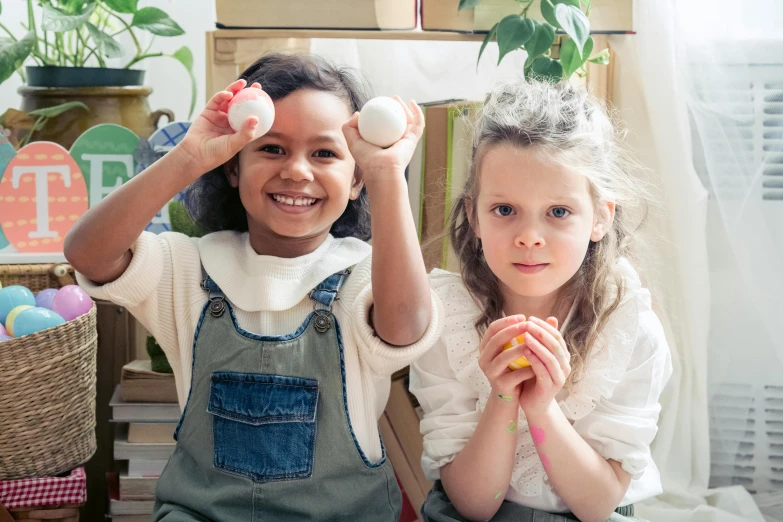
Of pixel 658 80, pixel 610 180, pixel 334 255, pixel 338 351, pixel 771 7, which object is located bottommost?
pixel 338 351

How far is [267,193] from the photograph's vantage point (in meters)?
1.10

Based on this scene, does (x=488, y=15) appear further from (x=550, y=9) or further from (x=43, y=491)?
(x=43, y=491)

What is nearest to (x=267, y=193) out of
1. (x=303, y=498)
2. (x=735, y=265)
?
(x=303, y=498)

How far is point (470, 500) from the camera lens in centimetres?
104

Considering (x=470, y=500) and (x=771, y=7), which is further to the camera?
(x=771, y=7)

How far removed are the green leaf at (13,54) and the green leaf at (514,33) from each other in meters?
0.83

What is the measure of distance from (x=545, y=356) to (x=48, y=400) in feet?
2.46

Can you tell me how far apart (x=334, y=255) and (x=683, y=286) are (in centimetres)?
65

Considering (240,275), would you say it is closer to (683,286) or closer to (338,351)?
(338,351)

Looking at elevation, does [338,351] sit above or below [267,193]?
below

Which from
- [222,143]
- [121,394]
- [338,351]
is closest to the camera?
[222,143]

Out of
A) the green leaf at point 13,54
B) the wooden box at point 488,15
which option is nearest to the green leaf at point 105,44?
the green leaf at point 13,54

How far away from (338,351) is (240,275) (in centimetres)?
16

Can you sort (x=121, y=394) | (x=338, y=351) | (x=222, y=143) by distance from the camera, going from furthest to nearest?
(x=121, y=394) → (x=338, y=351) → (x=222, y=143)
